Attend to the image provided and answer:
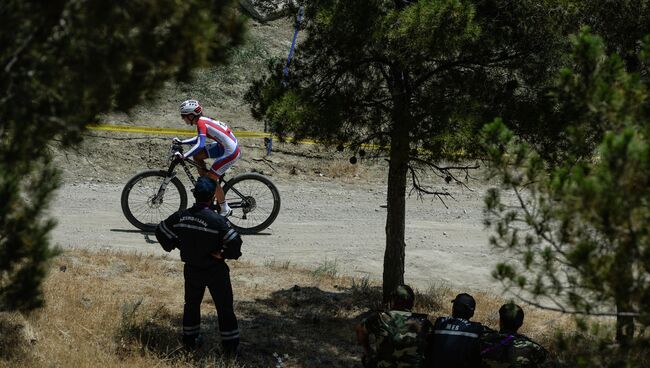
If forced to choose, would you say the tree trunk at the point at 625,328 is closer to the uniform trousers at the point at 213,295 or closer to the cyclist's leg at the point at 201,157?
the uniform trousers at the point at 213,295

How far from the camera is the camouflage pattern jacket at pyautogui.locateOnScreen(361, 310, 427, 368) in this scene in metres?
6.54

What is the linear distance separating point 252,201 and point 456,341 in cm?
760

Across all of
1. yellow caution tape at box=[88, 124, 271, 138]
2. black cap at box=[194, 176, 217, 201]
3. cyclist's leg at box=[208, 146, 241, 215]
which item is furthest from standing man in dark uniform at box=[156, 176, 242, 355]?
yellow caution tape at box=[88, 124, 271, 138]

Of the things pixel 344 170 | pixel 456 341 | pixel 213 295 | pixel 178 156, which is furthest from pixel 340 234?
pixel 456 341

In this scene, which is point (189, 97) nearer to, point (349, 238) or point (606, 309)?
point (349, 238)

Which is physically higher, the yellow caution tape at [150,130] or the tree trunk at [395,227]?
the yellow caution tape at [150,130]

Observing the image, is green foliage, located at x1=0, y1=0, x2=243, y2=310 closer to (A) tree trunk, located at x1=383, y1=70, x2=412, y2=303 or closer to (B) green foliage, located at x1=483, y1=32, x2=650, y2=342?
(B) green foliage, located at x1=483, y1=32, x2=650, y2=342

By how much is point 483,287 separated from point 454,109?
196 inches

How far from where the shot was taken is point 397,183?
9.95 metres

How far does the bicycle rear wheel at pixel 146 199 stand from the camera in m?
13.2

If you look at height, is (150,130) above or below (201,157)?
above

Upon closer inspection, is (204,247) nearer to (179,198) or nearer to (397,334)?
(397,334)

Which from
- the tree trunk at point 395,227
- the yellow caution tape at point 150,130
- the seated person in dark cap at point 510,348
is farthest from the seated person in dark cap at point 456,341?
the yellow caution tape at point 150,130

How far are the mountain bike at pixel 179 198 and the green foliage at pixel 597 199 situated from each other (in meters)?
8.40
